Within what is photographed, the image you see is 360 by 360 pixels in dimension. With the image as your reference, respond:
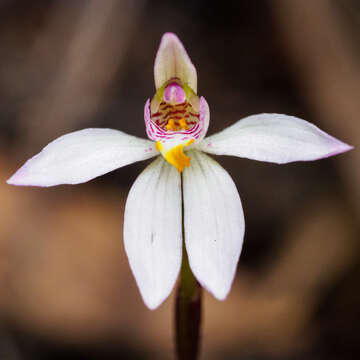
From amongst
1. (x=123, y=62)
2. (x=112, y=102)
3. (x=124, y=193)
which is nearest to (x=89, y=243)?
(x=124, y=193)

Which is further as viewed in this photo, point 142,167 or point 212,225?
point 142,167

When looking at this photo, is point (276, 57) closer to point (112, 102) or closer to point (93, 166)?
point (112, 102)

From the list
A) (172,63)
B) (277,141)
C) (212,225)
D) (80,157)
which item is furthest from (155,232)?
(172,63)

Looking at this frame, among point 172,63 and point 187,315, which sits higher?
point 172,63

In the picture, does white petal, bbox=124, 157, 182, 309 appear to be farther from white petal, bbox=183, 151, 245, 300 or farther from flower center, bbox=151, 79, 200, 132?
flower center, bbox=151, 79, 200, 132

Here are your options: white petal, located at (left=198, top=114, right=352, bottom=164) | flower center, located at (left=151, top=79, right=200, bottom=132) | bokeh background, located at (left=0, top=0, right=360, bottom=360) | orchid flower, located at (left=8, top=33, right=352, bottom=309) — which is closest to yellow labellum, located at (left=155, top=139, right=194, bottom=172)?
orchid flower, located at (left=8, top=33, right=352, bottom=309)

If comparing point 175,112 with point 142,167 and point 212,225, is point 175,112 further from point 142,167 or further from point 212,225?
point 142,167

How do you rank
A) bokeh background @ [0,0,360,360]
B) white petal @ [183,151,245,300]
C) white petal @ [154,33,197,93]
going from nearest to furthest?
1. white petal @ [183,151,245,300]
2. white petal @ [154,33,197,93]
3. bokeh background @ [0,0,360,360]
